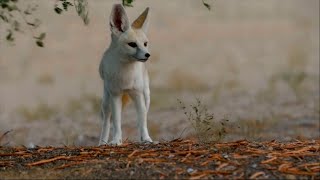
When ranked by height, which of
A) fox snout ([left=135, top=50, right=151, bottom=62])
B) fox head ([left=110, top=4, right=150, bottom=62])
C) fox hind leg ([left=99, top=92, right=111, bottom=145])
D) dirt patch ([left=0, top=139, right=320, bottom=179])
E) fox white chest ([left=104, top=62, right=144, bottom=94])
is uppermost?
fox head ([left=110, top=4, right=150, bottom=62])

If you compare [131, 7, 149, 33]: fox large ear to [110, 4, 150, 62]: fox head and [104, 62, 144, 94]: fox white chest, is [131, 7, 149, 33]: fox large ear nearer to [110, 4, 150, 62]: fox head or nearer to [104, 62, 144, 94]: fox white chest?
[110, 4, 150, 62]: fox head

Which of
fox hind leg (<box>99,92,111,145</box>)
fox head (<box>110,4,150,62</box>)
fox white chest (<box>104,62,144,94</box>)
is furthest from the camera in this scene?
fox hind leg (<box>99,92,111,145</box>)

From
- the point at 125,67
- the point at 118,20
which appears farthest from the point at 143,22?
the point at 125,67

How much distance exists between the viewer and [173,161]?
26.1 feet

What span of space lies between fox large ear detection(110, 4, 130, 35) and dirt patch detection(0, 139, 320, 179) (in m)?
1.25

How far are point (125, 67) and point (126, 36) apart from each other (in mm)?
324

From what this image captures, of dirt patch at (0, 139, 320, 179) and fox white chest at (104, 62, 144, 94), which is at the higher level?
fox white chest at (104, 62, 144, 94)

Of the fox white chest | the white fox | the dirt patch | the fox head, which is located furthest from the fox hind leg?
the dirt patch

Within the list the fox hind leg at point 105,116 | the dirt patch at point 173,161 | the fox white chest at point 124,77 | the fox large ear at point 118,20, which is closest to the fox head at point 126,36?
the fox large ear at point 118,20

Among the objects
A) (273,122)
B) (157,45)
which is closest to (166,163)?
(273,122)

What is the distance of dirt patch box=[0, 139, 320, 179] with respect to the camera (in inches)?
296

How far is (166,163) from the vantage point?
786 cm

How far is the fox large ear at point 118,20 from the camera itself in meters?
9.33

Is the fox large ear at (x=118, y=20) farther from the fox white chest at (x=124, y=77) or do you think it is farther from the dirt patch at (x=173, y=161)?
the dirt patch at (x=173, y=161)
